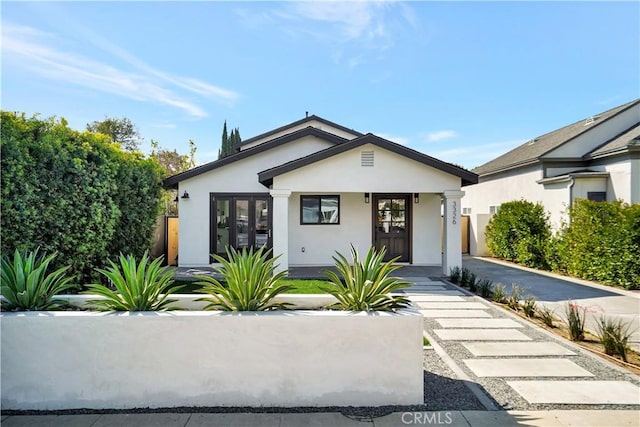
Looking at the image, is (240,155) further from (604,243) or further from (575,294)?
(604,243)

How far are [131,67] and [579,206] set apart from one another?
1425cm

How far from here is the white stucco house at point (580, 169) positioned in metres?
13.6

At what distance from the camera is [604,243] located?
34.7 ft

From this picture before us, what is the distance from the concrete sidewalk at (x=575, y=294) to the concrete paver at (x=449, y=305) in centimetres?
158

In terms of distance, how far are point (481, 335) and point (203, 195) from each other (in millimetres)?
10347

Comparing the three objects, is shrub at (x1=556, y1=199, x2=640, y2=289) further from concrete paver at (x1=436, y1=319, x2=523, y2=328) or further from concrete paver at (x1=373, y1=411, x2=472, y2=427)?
concrete paver at (x1=373, y1=411, x2=472, y2=427)

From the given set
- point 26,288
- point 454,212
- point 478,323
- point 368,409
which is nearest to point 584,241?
point 454,212

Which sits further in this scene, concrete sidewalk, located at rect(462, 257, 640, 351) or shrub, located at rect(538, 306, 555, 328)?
concrete sidewalk, located at rect(462, 257, 640, 351)

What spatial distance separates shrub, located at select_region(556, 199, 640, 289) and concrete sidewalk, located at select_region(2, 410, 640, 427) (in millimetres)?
8304

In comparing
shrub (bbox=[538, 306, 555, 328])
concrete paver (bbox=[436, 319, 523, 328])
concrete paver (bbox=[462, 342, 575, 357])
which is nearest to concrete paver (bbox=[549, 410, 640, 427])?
concrete paver (bbox=[462, 342, 575, 357])

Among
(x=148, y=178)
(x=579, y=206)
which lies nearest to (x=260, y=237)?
(x=148, y=178)

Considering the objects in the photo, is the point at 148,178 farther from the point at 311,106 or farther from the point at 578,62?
the point at 578,62

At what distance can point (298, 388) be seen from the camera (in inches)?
149

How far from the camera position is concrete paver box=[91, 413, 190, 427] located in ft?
11.3
